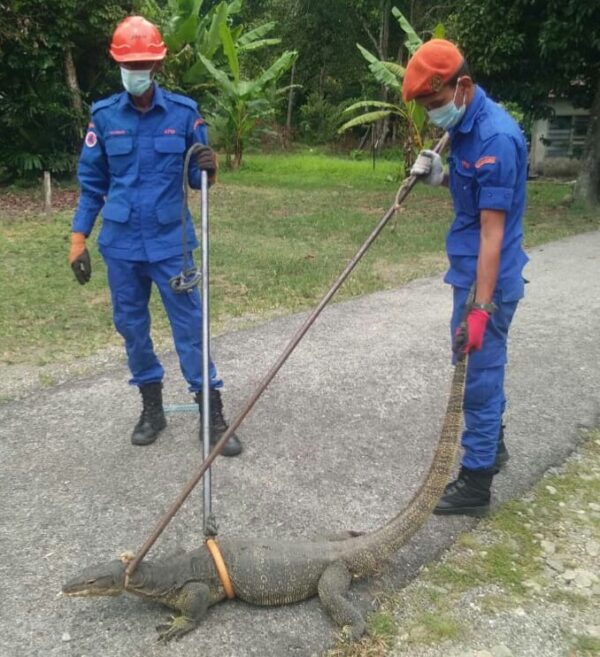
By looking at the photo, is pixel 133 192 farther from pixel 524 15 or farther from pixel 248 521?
pixel 524 15

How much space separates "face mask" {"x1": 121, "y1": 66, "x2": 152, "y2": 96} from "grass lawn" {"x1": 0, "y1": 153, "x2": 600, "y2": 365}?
2.47m

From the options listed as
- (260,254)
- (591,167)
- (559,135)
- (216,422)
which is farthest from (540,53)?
(216,422)

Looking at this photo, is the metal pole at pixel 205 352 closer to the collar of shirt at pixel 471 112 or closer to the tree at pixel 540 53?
the collar of shirt at pixel 471 112

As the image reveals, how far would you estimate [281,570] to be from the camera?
2535 mm

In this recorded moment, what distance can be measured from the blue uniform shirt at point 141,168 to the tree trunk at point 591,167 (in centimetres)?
1099

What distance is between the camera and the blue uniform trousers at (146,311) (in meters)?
3.54

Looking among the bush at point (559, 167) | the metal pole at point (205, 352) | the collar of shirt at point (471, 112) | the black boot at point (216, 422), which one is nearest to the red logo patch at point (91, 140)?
the metal pole at point (205, 352)

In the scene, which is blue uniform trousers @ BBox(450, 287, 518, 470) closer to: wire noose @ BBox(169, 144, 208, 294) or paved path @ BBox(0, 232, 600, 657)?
paved path @ BBox(0, 232, 600, 657)

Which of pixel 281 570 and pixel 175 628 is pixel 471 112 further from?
pixel 175 628

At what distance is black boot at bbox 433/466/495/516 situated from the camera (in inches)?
123

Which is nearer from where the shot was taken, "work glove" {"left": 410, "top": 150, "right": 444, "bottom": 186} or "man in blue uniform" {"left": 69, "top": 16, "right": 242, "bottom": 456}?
"work glove" {"left": 410, "top": 150, "right": 444, "bottom": 186}

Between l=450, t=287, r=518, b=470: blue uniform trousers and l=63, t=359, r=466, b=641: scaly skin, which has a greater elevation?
l=450, t=287, r=518, b=470: blue uniform trousers

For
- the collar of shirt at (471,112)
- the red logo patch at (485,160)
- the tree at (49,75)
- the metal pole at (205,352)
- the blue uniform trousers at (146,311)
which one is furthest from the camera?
the tree at (49,75)

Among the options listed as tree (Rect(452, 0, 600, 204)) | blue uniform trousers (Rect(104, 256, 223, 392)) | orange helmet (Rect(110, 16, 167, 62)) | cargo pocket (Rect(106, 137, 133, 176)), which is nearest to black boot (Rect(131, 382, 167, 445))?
blue uniform trousers (Rect(104, 256, 223, 392))
